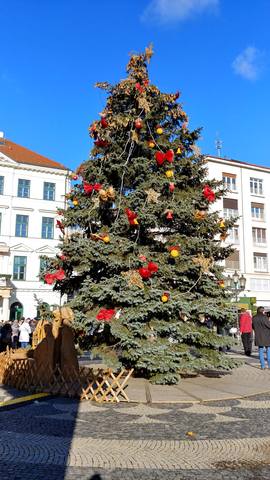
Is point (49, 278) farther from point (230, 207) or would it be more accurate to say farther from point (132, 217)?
point (230, 207)

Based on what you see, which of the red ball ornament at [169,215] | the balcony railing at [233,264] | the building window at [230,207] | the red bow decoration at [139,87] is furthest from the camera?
the building window at [230,207]

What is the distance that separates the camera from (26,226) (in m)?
44.1

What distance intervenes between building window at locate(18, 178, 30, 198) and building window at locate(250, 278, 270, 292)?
2680 centimetres

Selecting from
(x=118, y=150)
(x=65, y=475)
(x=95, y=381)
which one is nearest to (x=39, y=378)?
(x=95, y=381)

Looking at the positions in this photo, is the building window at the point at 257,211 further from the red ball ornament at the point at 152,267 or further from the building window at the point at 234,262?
the red ball ornament at the point at 152,267

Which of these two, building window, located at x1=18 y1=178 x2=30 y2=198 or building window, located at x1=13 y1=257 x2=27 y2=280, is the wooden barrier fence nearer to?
building window, located at x1=13 y1=257 x2=27 y2=280

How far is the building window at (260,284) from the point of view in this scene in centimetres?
4984

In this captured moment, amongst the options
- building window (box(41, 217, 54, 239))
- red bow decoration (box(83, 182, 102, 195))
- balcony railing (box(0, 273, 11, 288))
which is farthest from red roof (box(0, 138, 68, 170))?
red bow decoration (box(83, 182, 102, 195))

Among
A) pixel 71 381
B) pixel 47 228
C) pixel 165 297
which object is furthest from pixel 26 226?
pixel 71 381

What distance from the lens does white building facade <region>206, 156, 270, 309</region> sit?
1957 inches

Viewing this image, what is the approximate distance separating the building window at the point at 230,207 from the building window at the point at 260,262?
5609 mm

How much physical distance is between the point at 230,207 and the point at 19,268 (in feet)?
81.0

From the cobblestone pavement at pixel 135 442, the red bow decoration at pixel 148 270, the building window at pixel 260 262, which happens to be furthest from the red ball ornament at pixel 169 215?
the building window at pixel 260 262

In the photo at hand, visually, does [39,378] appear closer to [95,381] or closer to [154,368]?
[95,381]
